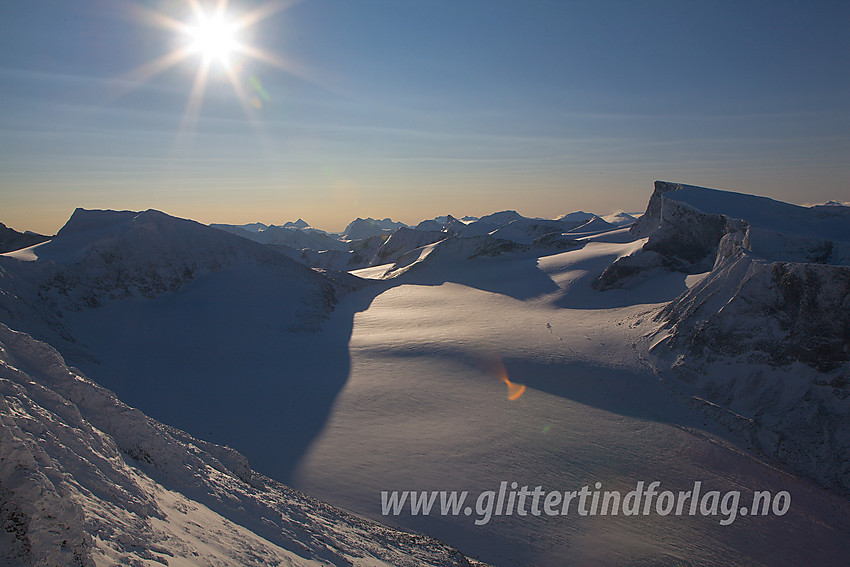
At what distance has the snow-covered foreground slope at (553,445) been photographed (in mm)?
9438

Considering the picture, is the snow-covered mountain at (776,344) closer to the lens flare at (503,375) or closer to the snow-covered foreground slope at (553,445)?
the snow-covered foreground slope at (553,445)

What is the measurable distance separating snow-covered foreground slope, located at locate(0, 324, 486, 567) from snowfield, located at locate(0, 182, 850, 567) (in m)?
0.03

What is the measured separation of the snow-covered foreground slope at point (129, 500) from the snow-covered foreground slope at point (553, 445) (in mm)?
2183

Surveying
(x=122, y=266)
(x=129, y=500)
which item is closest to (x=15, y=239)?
(x=122, y=266)

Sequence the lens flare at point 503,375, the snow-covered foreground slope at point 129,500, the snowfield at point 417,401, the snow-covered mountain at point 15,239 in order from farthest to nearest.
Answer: the snow-covered mountain at point 15,239 → the lens flare at point 503,375 → the snowfield at point 417,401 → the snow-covered foreground slope at point 129,500

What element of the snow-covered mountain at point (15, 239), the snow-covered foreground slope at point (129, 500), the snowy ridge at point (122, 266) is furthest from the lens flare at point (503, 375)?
the snow-covered mountain at point (15, 239)

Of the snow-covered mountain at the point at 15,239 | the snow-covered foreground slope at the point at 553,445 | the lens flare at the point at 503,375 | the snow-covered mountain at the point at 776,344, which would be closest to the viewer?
the snow-covered foreground slope at the point at 553,445

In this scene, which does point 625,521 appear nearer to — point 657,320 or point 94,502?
point 94,502

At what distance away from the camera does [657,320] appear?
19094 millimetres

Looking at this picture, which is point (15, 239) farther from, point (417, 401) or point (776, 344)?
point (776, 344)

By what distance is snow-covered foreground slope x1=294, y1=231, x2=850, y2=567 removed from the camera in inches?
372

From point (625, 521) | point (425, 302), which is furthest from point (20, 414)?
point (425, 302)

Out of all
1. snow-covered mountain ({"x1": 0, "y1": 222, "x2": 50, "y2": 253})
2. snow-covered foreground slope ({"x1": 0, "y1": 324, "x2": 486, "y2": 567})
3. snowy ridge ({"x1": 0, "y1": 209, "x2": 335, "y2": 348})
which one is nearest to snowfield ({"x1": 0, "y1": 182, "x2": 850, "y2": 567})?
snow-covered foreground slope ({"x1": 0, "y1": 324, "x2": 486, "y2": 567})

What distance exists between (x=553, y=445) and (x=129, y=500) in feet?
35.0
